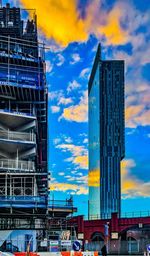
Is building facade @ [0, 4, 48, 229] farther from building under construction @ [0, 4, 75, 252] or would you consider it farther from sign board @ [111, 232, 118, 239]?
sign board @ [111, 232, 118, 239]

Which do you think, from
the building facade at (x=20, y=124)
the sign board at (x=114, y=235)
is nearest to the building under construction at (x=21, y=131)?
the building facade at (x=20, y=124)

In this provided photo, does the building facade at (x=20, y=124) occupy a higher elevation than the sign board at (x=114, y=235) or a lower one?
higher

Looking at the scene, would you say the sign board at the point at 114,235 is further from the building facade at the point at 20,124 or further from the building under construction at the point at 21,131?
the building facade at the point at 20,124

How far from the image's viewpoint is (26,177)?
73000 millimetres

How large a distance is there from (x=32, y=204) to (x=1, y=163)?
969 cm

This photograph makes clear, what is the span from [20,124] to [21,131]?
123 centimetres

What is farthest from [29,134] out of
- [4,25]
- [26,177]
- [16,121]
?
[4,25]

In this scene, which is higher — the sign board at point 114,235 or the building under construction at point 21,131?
the building under construction at point 21,131

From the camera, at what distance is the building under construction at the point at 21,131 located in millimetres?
69188

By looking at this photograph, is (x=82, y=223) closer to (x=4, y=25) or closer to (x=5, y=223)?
(x=5, y=223)

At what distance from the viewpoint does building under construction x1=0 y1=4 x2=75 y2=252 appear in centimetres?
6919

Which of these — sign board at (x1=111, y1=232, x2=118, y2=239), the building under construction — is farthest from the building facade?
sign board at (x1=111, y1=232, x2=118, y2=239)

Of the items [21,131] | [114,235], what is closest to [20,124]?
[21,131]

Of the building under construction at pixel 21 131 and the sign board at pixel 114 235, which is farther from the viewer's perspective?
the sign board at pixel 114 235
